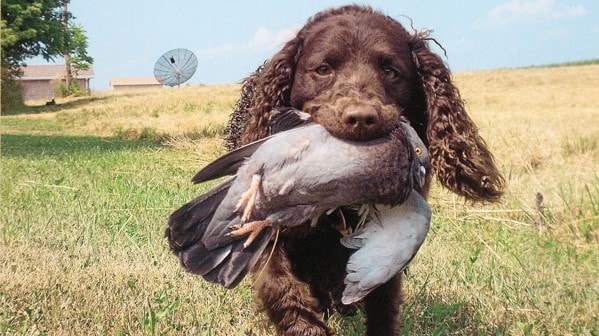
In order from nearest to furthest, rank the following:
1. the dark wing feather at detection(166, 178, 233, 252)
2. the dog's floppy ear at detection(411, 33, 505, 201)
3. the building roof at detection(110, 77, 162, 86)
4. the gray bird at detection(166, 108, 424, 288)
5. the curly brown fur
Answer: the gray bird at detection(166, 108, 424, 288) < the dark wing feather at detection(166, 178, 233, 252) < the curly brown fur < the dog's floppy ear at detection(411, 33, 505, 201) < the building roof at detection(110, 77, 162, 86)

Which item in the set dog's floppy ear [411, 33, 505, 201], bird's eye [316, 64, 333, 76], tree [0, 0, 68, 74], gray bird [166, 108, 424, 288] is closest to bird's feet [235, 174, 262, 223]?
gray bird [166, 108, 424, 288]

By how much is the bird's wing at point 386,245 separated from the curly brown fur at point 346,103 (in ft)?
1.13

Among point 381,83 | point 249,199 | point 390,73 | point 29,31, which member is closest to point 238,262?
point 249,199

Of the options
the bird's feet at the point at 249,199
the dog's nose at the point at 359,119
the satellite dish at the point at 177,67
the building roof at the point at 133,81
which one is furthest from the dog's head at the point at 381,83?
the building roof at the point at 133,81

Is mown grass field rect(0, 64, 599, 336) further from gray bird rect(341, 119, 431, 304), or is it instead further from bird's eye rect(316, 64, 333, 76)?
bird's eye rect(316, 64, 333, 76)

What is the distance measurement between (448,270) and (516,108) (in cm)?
2366

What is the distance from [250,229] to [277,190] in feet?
0.68

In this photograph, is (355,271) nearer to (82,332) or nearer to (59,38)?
(82,332)

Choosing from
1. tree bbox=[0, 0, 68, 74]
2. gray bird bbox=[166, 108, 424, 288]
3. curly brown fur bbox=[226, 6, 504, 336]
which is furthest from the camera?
tree bbox=[0, 0, 68, 74]

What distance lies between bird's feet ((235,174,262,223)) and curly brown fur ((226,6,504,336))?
14.6 inches

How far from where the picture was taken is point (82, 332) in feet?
10.6

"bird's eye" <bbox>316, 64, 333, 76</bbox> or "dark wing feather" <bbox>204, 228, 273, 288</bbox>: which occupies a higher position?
"bird's eye" <bbox>316, 64, 333, 76</bbox>

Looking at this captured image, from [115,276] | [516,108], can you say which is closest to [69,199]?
[115,276]

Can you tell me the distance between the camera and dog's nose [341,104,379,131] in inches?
102
